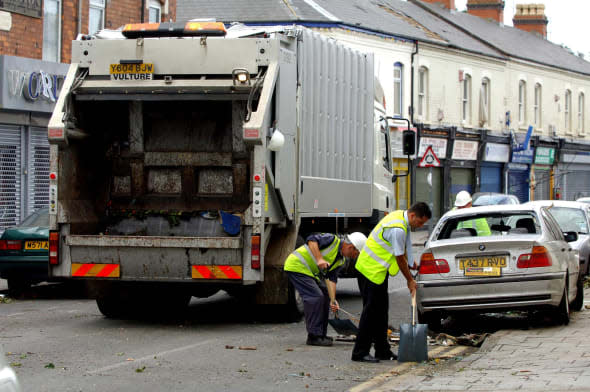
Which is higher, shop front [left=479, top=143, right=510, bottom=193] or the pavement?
shop front [left=479, top=143, right=510, bottom=193]

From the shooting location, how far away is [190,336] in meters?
10.7

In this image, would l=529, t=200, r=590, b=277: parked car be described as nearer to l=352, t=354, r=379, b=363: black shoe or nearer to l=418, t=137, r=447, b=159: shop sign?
l=352, t=354, r=379, b=363: black shoe

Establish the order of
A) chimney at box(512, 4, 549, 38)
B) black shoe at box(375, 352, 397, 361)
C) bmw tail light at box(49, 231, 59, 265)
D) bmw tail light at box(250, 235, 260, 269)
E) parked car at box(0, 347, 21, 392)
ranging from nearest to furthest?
parked car at box(0, 347, 21, 392)
black shoe at box(375, 352, 397, 361)
bmw tail light at box(250, 235, 260, 269)
bmw tail light at box(49, 231, 59, 265)
chimney at box(512, 4, 549, 38)

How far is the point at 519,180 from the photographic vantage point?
45.9 metres

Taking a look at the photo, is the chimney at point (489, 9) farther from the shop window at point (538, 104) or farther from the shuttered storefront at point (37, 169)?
the shuttered storefront at point (37, 169)

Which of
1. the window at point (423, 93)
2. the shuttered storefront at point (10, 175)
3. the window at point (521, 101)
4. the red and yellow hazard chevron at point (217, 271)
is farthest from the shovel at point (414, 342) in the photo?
the window at point (521, 101)

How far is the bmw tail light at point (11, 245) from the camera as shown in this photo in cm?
1464

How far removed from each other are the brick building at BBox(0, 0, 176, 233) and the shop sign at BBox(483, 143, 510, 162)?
22.9m

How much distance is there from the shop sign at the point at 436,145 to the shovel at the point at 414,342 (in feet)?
95.3

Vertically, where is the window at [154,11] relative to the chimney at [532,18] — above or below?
below

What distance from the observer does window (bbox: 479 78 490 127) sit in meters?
41.4

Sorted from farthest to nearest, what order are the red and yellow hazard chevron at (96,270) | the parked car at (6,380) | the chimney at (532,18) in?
the chimney at (532,18) → the red and yellow hazard chevron at (96,270) → the parked car at (6,380)

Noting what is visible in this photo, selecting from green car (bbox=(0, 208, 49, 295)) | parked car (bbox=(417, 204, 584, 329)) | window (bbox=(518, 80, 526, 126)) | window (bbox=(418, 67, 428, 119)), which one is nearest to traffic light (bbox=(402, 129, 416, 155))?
parked car (bbox=(417, 204, 584, 329))

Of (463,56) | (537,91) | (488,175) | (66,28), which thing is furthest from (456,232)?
(537,91)
